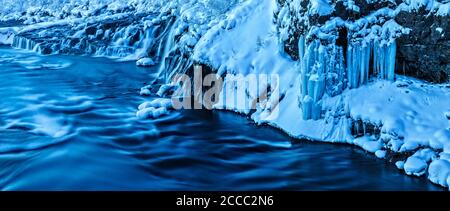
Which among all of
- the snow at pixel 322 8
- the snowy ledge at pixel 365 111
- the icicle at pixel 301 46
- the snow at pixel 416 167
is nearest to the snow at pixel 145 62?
the snowy ledge at pixel 365 111

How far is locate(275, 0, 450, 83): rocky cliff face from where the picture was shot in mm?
9250

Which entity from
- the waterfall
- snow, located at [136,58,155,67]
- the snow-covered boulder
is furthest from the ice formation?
the waterfall

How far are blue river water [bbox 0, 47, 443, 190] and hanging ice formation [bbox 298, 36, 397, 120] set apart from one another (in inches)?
38.7

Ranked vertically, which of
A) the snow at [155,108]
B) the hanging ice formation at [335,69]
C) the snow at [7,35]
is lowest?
the snow at [155,108]

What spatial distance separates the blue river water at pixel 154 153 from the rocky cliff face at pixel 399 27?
85.7 inches

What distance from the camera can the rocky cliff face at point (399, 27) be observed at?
925 cm

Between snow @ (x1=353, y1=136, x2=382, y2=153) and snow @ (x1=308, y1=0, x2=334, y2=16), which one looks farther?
snow @ (x1=308, y1=0, x2=334, y2=16)

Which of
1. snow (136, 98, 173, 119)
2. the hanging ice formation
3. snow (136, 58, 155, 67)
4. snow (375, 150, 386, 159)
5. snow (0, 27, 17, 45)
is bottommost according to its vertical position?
snow (375, 150, 386, 159)

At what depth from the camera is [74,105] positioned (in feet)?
40.4

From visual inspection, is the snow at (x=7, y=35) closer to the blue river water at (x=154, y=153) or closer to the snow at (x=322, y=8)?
the blue river water at (x=154, y=153)

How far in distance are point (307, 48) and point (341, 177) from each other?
9.85 feet

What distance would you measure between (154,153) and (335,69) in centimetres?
393

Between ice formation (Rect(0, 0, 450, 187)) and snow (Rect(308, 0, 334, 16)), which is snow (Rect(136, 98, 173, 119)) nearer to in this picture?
ice formation (Rect(0, 0, 450, 187))

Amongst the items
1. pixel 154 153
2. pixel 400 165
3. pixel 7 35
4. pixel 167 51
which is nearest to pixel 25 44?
pixel 7 35
